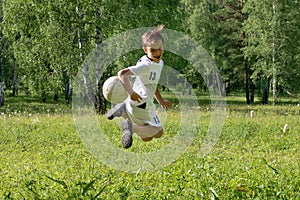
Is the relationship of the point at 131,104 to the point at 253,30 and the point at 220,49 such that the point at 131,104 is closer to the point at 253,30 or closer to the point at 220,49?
the point at 253,30

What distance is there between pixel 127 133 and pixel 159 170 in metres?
3.66

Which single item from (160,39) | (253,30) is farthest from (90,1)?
(253,30)

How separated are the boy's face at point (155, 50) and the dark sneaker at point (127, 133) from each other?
546 mm

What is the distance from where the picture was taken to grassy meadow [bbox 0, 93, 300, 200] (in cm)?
527

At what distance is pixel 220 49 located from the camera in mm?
41094

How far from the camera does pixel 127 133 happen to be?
3.49 m

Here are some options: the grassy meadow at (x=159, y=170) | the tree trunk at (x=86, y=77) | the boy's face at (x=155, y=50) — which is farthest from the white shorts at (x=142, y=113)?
the tree trunk at (x=86, y=77)

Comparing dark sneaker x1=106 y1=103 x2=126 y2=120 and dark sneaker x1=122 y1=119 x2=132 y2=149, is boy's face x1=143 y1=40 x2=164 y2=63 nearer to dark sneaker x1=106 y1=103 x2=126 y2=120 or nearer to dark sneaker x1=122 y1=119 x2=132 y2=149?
dark sneaker x1=106 y1=103 x2=126 y2=120

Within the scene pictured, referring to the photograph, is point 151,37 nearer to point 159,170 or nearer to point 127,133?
point 127,133

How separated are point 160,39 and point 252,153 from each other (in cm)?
701

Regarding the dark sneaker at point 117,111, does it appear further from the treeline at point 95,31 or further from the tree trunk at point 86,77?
the tree trunk at point 86,77

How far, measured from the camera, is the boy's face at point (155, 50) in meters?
3.44

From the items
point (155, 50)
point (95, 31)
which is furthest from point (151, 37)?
point (95, 31)

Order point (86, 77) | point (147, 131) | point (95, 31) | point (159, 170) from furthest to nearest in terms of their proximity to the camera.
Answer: point (86, 77) → point (95, 31) → point (159, 170) → point (147, 131)
